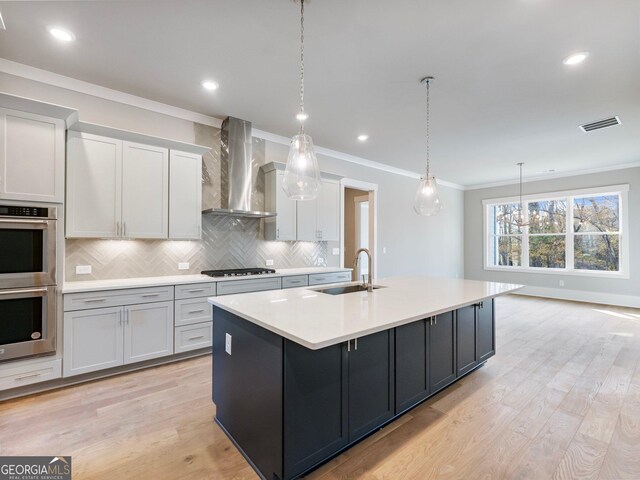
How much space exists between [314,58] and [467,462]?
3107 mm

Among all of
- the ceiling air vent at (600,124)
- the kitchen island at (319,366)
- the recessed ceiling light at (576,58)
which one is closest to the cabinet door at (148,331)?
the kitchen island at (319,366)

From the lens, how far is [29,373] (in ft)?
7.97

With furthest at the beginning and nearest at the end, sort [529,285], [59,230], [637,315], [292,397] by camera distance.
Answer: [529,285]
[637,315]
[59,230]
[292,397]

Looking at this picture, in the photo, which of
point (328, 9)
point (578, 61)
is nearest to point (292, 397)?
point (328, 9)

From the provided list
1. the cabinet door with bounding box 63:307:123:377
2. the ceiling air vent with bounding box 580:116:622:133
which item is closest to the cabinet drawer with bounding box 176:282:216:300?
the cabinet door with bounding box 63:307:123:377

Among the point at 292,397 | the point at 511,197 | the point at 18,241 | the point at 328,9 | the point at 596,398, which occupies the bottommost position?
the point at 596,398

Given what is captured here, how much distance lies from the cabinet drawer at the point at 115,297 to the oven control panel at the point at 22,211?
2.32 ft

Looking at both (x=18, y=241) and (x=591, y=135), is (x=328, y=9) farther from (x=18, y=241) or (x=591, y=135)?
(x=591, y=135)

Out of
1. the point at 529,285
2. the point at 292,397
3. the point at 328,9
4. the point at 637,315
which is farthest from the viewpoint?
the point at 529,285

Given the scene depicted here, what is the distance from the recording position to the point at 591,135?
4301 millimetres

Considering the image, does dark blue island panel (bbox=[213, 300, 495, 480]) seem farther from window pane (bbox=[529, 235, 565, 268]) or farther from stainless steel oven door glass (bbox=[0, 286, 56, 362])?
window pane (bbox=[529, 235, 565, 268])

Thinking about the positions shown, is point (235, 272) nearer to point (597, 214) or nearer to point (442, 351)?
point (442, 351)

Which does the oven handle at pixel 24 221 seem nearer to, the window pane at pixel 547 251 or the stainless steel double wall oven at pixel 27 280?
the stainless steel double wall oven at pixel 27 280

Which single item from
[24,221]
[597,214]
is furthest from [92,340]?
[597,214]
